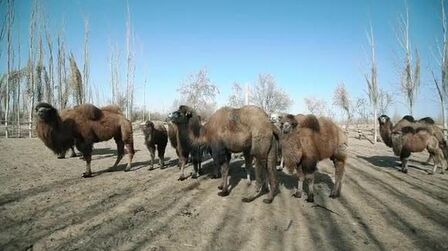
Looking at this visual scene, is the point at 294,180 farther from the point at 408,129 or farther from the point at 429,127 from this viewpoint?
the point at 429,127

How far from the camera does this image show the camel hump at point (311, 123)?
722cm

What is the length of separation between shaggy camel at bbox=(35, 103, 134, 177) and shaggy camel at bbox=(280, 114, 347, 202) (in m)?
5.96

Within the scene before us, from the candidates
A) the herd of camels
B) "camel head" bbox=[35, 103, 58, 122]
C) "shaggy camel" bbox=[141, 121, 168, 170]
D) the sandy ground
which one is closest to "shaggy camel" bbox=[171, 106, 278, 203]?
the herd of camels

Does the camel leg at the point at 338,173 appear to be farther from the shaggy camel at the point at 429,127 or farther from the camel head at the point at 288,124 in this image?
the shaggy camel at the point at 429,127

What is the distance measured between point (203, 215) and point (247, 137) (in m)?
2.24

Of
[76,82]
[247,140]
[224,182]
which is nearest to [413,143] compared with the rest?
[247,140]

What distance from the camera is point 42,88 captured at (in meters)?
26.2

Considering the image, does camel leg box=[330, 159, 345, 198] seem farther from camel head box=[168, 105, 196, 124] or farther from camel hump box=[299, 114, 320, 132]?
camel head box=[168, 105, 196, 124]

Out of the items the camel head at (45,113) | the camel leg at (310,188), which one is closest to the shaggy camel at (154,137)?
the camel head at (45,113)

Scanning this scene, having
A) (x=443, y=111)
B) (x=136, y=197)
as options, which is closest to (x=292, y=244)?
(x=136, y=197)

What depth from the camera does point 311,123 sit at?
23.9 ft

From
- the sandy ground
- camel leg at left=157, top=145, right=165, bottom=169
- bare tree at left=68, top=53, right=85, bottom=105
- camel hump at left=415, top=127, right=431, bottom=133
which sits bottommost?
the sandy ground

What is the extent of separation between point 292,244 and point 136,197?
3913 millimetres

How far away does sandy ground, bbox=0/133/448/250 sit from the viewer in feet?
Result: 15.2
